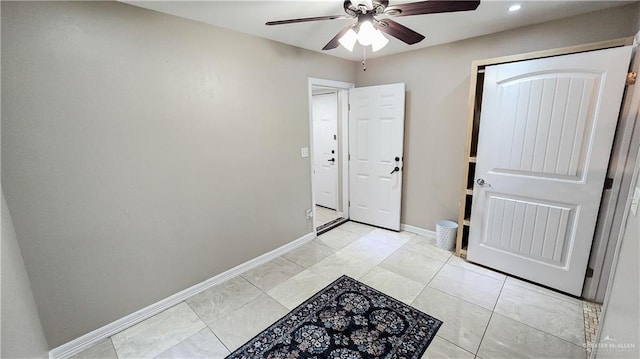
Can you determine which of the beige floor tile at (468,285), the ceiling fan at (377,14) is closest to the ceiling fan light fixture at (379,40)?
the ceiling fan at (377,14)

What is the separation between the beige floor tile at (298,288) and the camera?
2221mm

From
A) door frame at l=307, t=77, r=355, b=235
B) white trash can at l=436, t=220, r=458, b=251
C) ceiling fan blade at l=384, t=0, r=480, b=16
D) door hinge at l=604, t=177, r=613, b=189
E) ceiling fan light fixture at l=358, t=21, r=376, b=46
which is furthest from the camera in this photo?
Answer: door frame at l=307, t=77, r=355, b=235

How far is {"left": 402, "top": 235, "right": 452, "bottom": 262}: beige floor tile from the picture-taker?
288cm

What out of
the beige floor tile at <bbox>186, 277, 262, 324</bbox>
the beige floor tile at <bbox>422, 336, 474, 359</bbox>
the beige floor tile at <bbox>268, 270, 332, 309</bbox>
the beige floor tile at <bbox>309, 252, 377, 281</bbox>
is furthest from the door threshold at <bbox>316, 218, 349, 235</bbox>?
the beige floor tile at <bbox>422, 336, 474, 359</bbox>

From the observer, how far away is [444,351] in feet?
5.54

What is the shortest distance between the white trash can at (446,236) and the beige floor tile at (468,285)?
0.38 m

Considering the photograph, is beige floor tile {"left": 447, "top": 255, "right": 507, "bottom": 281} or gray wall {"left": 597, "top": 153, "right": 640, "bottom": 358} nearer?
gray wall {"left": 597, "top": 153, "right": 640, "bottom": 358}

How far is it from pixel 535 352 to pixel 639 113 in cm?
178

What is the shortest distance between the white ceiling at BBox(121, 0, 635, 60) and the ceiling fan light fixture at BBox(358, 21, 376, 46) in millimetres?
308

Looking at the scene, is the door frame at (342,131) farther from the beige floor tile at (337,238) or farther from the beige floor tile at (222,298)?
the beige floor tile at (222,298)

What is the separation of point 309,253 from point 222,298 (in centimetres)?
108

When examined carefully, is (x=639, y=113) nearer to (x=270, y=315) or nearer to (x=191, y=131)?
(x=270, y=315)

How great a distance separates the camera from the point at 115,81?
174cm

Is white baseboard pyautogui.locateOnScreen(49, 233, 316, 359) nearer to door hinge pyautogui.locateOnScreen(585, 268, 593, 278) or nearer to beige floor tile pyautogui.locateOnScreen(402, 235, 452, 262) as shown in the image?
beige floor tile pyautogui.locateOnScreen(402, 235, 452, 262)
